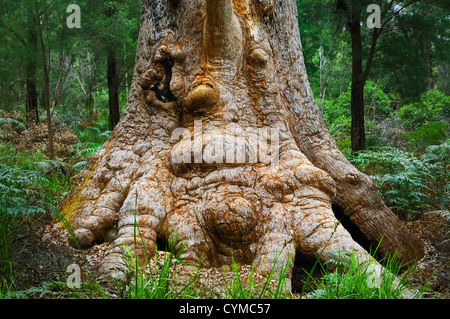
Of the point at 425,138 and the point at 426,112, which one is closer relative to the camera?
the point at 425,138

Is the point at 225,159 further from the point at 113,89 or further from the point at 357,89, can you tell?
the point at 113,89

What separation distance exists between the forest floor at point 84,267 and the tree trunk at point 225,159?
16 cm

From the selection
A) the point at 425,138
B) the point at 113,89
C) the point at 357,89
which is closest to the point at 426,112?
the point at 425,138

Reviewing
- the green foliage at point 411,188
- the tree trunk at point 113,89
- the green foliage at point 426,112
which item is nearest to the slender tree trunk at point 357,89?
the green foliage at point 411,188

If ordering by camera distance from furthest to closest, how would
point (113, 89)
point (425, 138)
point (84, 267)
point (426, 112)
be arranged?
point (426, 112), point (113, 89), point (425, 138), point (84, 267)

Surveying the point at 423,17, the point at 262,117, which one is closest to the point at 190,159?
the point at 262,117

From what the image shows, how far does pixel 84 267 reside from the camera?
260 centimetres

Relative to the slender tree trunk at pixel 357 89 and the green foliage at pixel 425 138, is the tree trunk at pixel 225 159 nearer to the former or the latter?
the slender tree trunk at pixel 357 89

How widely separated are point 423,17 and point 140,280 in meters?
8.45

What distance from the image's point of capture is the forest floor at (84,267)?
2.16 metres

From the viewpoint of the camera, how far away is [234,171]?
10.5 feet

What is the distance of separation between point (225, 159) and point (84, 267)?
1537mm
